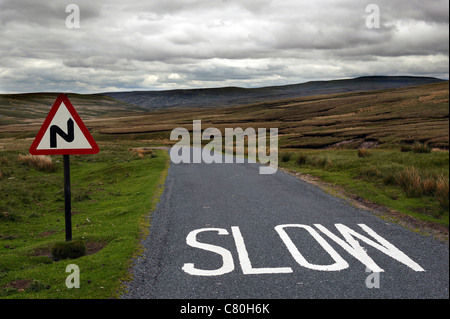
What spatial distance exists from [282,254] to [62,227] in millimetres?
7039

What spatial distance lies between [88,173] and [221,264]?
20.1m

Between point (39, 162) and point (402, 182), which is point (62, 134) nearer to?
point (402, 182)

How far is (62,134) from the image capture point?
7438 mm

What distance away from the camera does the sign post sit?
7.31 m

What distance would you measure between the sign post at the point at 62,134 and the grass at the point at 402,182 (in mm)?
9197

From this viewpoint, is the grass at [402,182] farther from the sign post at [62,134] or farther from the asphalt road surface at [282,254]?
the sign post at [62,134]

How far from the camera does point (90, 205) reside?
565 inches

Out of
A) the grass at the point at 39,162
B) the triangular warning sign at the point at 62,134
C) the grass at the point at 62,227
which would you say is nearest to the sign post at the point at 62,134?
the triangular warning sign at the point at 62,134

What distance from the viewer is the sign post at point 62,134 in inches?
288

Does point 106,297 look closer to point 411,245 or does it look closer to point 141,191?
point 411,245

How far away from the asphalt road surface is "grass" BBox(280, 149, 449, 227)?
1731 mm

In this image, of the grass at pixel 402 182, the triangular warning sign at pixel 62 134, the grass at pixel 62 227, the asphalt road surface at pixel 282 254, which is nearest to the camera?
the asphalt road surface at pixel 282 254
